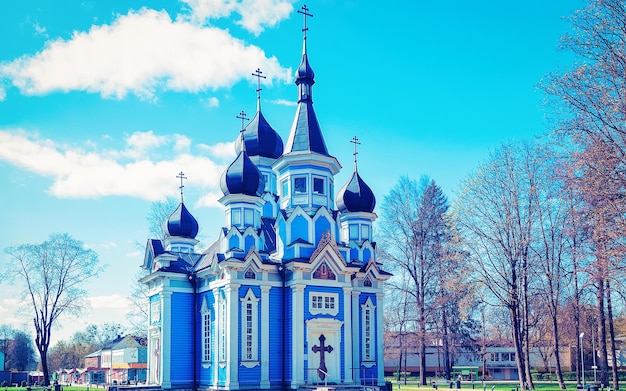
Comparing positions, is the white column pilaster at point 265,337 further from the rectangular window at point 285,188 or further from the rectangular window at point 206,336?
the rectangular window at point 285,188

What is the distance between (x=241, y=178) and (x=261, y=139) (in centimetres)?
788

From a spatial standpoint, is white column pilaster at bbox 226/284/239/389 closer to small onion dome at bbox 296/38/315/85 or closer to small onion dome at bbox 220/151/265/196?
small onion dome at bbox 220/151/265/196

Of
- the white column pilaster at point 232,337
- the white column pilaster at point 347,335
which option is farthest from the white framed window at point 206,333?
the white column pilaster at point 347,335

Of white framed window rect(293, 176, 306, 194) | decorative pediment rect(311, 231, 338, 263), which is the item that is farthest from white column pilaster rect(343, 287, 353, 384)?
white framed window rect(293, 176, 306, 194)

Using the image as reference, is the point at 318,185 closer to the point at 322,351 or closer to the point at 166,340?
the point at 322,351

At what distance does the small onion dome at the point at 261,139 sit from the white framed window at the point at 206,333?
10599mm

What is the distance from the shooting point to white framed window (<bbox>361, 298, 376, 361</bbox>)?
3189 cm

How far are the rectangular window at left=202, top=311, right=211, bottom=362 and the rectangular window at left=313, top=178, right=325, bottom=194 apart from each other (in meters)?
7.45

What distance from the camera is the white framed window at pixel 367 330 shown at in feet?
105

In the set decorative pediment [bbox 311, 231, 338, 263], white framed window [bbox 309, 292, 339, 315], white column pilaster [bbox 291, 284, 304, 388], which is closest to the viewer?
white column pilaster [bbox 291, 284, 304, 388]

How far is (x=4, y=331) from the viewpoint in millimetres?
106875

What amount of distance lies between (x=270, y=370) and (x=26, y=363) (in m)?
78.0

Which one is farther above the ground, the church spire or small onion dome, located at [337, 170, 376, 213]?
the church spire

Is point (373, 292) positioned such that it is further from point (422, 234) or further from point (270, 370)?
point (422, 234)
